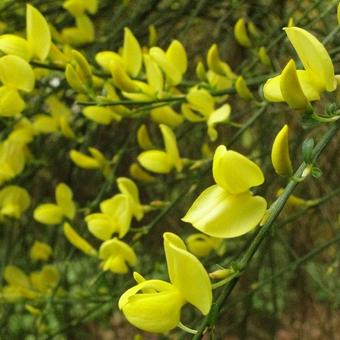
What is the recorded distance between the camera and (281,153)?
71cm

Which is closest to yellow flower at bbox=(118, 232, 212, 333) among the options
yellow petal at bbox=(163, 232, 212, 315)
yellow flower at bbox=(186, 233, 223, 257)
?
yellow petal at bbox=(163, 232, 212, 315)

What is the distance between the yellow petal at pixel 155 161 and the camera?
1213 mm

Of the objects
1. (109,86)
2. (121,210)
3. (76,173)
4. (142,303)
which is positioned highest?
(142,303)

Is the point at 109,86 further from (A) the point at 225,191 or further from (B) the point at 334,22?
(B) the point at 334,22

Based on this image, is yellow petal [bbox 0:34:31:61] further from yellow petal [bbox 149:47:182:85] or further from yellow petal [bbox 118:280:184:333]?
yellow petal [bbox 118:280:184:333]

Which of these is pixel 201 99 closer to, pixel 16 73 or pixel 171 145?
pixel 171 145

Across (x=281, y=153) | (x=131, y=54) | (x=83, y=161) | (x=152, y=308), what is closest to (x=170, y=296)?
(x=152, y=308)

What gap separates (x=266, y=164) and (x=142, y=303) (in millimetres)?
831

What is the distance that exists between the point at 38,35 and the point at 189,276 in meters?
0.49

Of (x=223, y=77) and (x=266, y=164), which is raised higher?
(x=223, y=77)

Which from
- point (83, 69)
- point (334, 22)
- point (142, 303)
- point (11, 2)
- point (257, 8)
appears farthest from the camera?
point (257, 8)

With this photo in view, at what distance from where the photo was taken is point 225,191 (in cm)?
71

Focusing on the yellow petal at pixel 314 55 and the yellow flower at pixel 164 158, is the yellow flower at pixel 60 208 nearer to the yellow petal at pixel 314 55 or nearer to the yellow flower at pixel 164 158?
the yellow flower at pixel 164 158

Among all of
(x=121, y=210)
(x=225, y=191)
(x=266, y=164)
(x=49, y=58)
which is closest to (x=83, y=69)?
(x=49, y=58)
